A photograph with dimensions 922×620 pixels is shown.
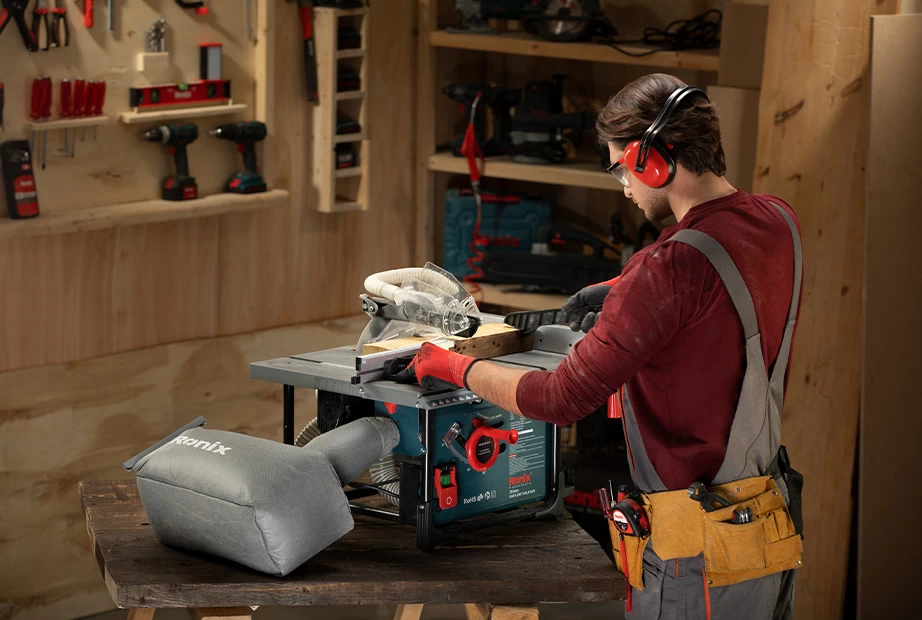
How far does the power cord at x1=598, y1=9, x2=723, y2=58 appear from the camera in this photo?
12.6 feet

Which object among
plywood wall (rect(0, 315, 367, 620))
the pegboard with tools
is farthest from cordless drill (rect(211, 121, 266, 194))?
plywood wall (rect(0, 315, 367, 620))

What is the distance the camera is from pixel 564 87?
4434mm

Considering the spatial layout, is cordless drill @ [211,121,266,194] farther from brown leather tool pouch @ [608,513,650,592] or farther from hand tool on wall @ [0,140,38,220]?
brown leather tool pouch @ [608,513,650,592]

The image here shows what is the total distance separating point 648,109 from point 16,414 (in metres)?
2.18

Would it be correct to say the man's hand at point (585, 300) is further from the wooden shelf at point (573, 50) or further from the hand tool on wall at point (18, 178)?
the hand tool on wall at point (18, 178)

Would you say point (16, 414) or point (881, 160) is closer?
point (881, 160)

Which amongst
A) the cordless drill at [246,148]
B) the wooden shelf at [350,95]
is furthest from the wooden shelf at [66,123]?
the wooden shelf at [350,95]

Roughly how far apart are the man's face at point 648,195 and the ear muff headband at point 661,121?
0.22 feet

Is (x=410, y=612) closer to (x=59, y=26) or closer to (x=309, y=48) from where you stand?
(x=59, y=26)

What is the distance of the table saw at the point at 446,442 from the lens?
2238mm

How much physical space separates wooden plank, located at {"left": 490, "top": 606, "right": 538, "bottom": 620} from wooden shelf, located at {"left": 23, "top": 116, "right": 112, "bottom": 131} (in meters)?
1.88

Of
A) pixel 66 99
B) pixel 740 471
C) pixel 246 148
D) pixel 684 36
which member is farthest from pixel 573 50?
pixel 740 471

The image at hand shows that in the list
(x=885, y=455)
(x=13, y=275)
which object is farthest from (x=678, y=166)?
(x=13, y=275)

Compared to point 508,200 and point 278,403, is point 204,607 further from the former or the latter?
point 508,200
